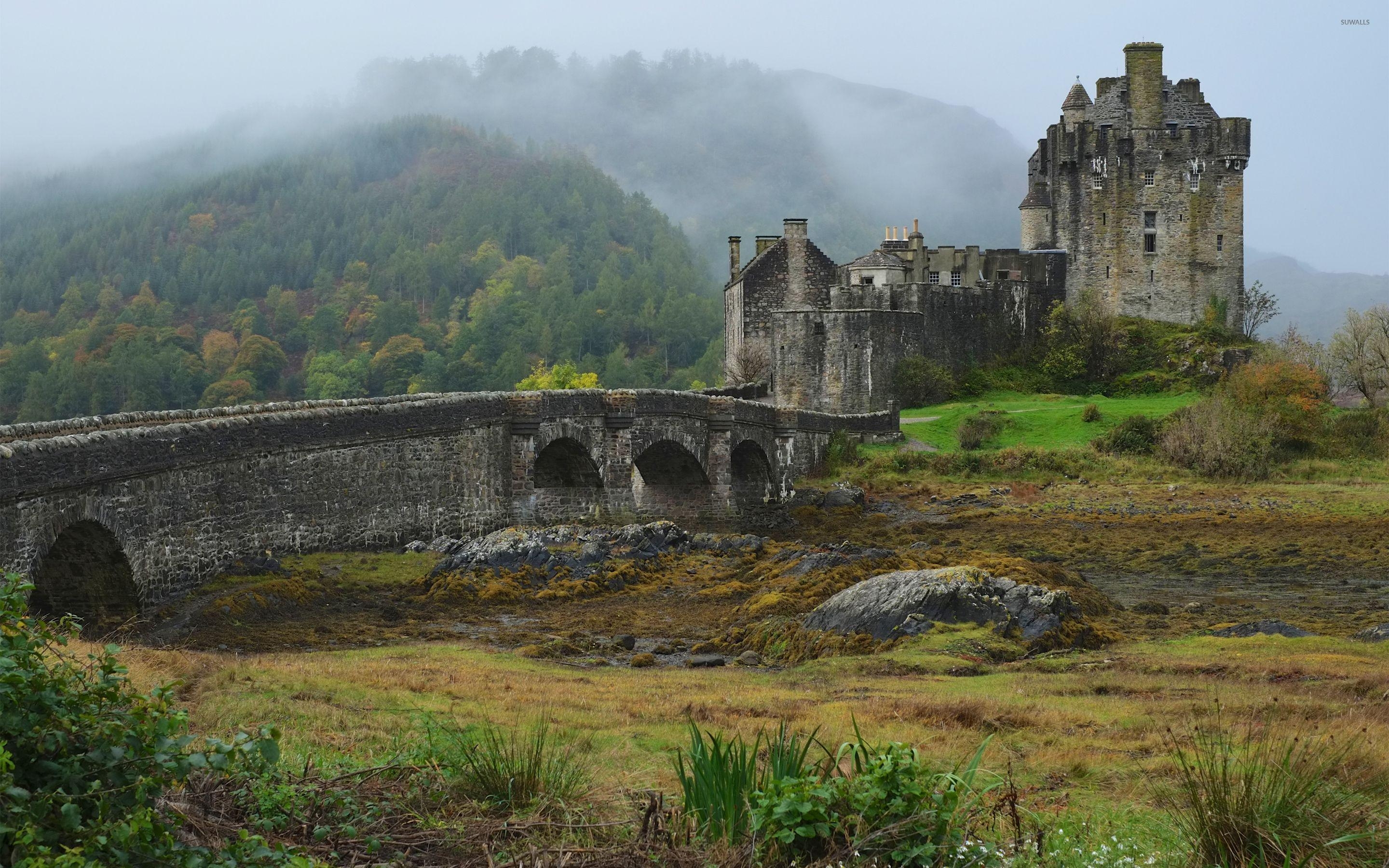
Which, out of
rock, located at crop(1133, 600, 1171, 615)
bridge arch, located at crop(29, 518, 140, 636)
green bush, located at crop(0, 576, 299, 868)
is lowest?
rock, located at crop(1133, 600, 1171, 615)

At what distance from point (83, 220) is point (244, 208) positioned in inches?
657

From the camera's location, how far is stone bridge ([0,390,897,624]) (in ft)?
62.1

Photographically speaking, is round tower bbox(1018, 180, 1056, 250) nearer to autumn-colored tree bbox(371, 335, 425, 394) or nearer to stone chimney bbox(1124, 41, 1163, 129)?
stone chimney bbox(1124, 41, 1163, 129)

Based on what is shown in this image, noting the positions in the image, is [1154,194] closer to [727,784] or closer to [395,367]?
[727,784]

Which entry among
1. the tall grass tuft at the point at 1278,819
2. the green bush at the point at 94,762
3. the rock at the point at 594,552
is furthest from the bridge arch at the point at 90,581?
the tall grass tuft at the point at 1278,819

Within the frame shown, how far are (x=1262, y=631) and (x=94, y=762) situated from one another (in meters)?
18.3

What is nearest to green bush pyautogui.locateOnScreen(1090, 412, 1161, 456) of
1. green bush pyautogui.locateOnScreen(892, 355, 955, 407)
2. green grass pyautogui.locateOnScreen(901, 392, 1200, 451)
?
green grass pyautogui.locateOnScreen(901, 392, 1200, 451)

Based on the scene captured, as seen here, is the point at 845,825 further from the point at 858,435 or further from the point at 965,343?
the point at 965,343

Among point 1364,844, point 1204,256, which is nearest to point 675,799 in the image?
point 1364,844

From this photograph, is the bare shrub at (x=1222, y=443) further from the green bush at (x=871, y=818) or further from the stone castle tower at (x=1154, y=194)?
the green bush at (x=871, y=818)

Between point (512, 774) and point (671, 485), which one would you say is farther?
point (671, 485)

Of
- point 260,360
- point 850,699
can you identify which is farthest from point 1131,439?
point 260,360

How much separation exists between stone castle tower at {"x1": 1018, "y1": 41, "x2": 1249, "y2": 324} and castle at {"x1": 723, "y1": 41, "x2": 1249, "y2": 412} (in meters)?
0.04

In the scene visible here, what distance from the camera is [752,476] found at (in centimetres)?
4216
